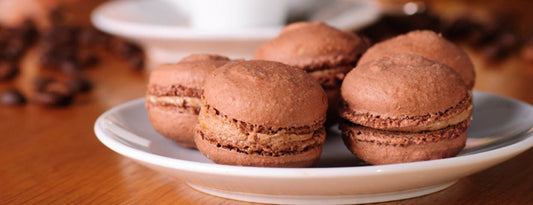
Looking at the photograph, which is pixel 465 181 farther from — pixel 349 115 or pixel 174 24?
pixel 174 24

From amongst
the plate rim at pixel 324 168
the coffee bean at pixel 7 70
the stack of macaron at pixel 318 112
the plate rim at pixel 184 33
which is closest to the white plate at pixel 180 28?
the plate rim at pixel 184 33

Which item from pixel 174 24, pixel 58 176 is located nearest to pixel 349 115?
pixel 58 176

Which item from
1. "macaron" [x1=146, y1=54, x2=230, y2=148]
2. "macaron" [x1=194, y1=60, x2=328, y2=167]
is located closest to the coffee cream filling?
"macaron" [x1=194, y1=60, x2=328, y2=167]

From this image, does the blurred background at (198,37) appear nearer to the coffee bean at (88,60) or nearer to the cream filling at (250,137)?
the coffee bean at (88,60)

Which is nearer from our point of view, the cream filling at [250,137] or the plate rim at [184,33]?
the cream filling at [250,137]

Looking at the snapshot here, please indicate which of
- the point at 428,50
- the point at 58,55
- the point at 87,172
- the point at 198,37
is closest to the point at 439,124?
the point at 428,50

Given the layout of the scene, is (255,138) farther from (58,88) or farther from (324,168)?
(58,88)
